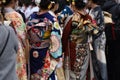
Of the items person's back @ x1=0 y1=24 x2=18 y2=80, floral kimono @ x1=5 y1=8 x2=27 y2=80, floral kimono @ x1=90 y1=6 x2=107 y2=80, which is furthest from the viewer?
floral kimono @ x1=90 y1=6 x2=107 y2=80

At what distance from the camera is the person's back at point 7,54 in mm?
4355

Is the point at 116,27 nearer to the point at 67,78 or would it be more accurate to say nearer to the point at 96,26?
the point at 96,26

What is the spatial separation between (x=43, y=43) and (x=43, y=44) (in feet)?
0.06

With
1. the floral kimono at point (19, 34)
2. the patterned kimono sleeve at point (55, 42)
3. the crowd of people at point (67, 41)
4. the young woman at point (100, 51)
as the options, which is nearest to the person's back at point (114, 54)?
the crowd of people at point (67, 41)

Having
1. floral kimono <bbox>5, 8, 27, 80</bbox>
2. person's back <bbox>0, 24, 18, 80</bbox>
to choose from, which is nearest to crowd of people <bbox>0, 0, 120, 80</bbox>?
floral kimono <bbox>5, 8, 27, 80</bbox>

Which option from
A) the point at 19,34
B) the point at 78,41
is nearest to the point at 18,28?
the point at 19,34

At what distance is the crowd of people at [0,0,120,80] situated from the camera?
7078mm

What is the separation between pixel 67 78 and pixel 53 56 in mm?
697

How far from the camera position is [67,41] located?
7.73 m

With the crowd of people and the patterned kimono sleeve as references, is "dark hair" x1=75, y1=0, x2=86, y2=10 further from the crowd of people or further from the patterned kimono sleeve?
the patterned kimono sleeve

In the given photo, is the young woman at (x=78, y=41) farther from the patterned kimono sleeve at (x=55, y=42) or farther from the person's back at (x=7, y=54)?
the person's back at (x=7, y=54)

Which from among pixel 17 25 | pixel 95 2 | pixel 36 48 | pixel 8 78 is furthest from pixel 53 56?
pixel 8 78

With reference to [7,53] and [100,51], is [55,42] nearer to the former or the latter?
[100,51]

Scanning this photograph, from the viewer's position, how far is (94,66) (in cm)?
817
